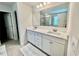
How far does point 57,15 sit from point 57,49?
3.06 feet

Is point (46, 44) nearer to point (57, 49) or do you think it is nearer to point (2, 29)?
point (57, 49)

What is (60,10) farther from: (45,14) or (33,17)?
(33,17)

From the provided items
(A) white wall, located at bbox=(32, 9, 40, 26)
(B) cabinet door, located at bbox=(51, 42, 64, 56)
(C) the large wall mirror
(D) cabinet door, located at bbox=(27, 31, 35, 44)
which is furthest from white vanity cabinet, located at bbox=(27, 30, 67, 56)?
(A) white wall, located at bbox=(32, 9, 40, 26)

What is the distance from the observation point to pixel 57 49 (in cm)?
160

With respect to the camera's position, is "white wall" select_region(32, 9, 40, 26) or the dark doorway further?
"white wall" select_region(32, 9, 40, 26)

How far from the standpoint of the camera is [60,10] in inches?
74.2

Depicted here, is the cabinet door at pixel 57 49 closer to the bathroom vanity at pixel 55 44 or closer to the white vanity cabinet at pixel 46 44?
the bathroom vanity at pixel 55 44

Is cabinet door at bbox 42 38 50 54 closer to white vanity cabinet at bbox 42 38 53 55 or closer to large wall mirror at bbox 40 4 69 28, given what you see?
white vanity cabinet at bbox 42 38 53 55

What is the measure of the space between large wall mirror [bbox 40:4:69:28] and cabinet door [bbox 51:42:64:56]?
616 mm

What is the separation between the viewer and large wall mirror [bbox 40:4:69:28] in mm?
1843

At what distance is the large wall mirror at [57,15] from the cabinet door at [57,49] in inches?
24.3

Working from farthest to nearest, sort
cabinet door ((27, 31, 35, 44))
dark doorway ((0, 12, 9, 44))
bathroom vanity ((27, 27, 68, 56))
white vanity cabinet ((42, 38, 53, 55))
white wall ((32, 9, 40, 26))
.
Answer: white wall ((32, 9, 40, 26)) < cabinet door ((27, 31, 35, 44)) < white vanity cabinet ((42, 38, 53, 55)) < dark doorway ((0, 12, 9, 44)) < bathroom vanity ((27, 27, 68, 56))

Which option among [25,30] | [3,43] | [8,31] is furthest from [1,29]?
[25,30]

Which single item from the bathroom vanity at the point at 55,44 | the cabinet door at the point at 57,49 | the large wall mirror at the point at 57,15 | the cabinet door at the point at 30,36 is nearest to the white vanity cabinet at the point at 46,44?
the bathroom vanity at the point at 55,44
